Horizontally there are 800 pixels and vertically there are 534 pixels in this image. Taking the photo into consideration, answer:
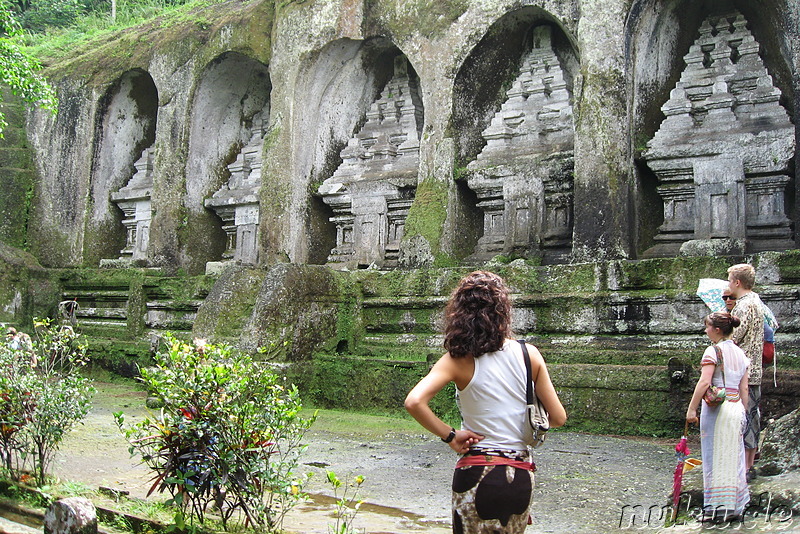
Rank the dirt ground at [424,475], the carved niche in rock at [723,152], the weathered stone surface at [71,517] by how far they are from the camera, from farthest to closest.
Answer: the carved niche in rock at [723,152], the dirt ground at [424,475], the weathered stone surface at [71,517]

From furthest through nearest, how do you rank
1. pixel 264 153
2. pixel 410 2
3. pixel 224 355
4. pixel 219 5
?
pixel 219 5 → pixel 264 153 → pixel 410 2 → pixel 224 355

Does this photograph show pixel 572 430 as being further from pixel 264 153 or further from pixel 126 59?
pixel 126 59

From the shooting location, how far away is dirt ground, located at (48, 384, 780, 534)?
→ 14.9 feet

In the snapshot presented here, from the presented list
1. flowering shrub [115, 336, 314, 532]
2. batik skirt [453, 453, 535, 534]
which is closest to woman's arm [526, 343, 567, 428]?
batik skirt [453, 453, 535, 534]

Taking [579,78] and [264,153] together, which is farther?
[264,153]

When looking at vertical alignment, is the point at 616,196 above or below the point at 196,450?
above

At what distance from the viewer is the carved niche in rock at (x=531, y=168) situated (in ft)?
34.7

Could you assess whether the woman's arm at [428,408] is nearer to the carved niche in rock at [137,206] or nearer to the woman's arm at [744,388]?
the woman's arm at [744,388]

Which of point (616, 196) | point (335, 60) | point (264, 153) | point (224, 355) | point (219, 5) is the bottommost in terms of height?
point (224, 355)

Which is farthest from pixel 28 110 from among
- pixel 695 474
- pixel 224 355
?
pixel 695 474

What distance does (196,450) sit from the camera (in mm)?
4012

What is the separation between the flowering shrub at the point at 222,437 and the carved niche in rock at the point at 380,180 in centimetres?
796

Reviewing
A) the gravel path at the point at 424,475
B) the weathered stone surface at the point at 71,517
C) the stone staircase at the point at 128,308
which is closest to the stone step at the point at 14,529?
the weathered stone surface at the point at 71,517

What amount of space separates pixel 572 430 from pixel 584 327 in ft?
4.01
